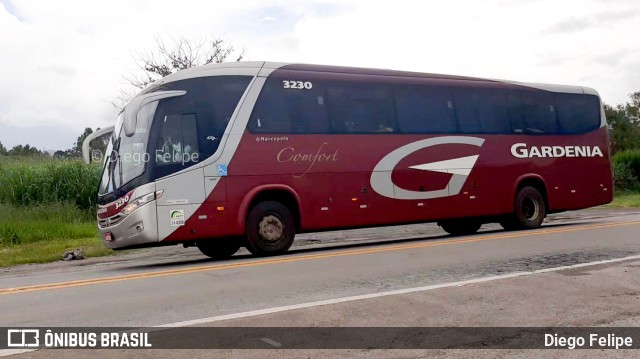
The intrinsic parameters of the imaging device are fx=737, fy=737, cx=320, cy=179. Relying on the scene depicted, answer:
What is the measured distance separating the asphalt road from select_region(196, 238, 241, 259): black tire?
2.16 m

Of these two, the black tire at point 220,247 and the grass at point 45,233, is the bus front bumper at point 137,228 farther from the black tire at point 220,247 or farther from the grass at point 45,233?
the grass at point 45,233

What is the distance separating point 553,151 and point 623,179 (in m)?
29.7

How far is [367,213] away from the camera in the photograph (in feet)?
48.8

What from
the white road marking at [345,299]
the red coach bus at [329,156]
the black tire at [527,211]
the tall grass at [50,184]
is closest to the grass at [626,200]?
the red coach bus at [329,156]

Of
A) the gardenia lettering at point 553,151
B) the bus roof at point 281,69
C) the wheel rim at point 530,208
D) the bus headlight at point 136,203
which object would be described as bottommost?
the wheel rim at point 530,208

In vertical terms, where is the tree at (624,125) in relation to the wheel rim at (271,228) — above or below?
above

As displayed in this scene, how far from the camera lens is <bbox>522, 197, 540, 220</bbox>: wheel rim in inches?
715

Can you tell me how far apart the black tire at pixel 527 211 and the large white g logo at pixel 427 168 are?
6.10ft

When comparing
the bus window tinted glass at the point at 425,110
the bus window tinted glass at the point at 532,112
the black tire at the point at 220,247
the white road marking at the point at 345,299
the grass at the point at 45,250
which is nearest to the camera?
the white road marking at the point at 345,299

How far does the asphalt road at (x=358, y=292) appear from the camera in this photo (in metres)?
7.17

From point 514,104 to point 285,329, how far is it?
1281 cm

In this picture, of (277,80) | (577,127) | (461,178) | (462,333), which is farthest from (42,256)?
(577,127)

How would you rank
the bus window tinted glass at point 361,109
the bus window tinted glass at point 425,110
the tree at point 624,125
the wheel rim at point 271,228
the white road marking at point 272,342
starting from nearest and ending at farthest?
the white road marking at point 272,342 < the wheel rim at point 271,228 < the bus window tinted glass at point 361,109 < the bus window tinted glass at point 425,110 < the tree at point 624,125

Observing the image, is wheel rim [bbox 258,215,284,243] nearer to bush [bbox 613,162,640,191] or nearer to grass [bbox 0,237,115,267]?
grass [bbox 0,237,115,267]
